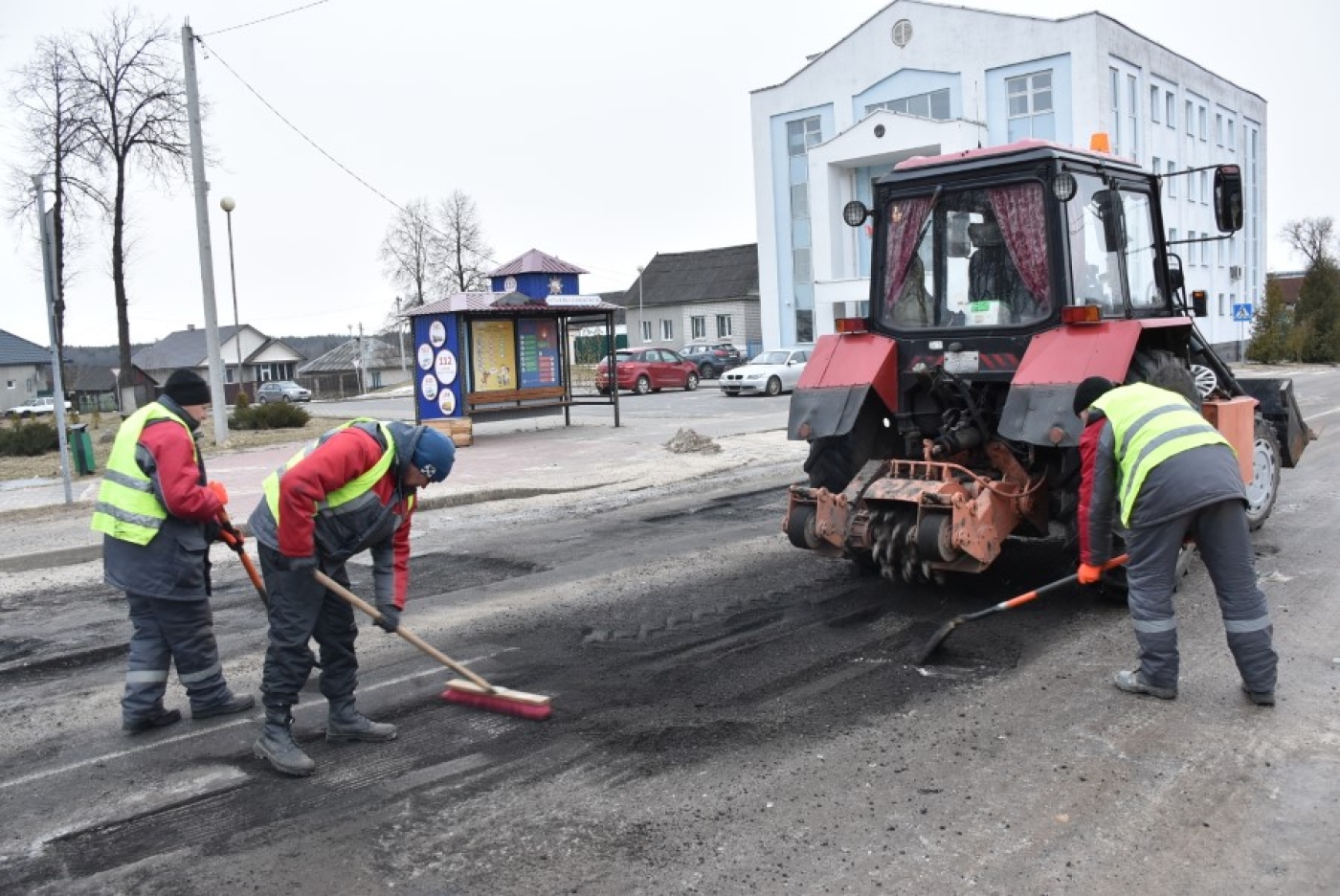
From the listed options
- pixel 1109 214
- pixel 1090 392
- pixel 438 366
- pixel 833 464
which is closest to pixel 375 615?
pixel 833 464

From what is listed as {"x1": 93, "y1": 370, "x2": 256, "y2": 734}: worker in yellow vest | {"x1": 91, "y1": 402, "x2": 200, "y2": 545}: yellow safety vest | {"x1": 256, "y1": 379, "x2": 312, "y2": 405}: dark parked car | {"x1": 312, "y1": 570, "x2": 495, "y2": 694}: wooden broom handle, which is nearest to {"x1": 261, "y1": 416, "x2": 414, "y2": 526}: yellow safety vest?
{"x1": 312, "y1": 570, "x2": 495, "y2": 694}: wooden broom handle

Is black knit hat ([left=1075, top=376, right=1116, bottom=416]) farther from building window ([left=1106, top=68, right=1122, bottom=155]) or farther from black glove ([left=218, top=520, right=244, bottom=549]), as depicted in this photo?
building window ([left=1106, top=68, right=1122, bottom=155])

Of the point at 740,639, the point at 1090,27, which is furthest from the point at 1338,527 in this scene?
the point at 1090,27

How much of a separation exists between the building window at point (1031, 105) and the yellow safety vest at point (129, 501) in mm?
34832

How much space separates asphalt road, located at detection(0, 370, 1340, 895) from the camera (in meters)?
3.56

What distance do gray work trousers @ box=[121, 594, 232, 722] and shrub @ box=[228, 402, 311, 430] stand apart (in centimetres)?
1776

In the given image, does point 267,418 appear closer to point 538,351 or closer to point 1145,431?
point 538,351

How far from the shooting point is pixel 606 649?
5.96m

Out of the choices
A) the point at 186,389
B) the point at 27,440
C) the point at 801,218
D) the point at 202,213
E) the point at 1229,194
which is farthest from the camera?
the point at 801,218

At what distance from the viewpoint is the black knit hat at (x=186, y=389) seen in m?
5.25

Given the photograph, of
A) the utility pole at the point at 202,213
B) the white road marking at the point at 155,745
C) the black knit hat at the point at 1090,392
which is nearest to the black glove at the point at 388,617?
the white road marking at the point at 155,745

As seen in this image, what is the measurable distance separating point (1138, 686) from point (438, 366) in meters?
14.5

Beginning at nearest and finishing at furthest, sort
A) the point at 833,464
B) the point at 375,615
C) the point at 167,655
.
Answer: the point at 375,615 → the point at 167,655 → the point at 833,464

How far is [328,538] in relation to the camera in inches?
180
